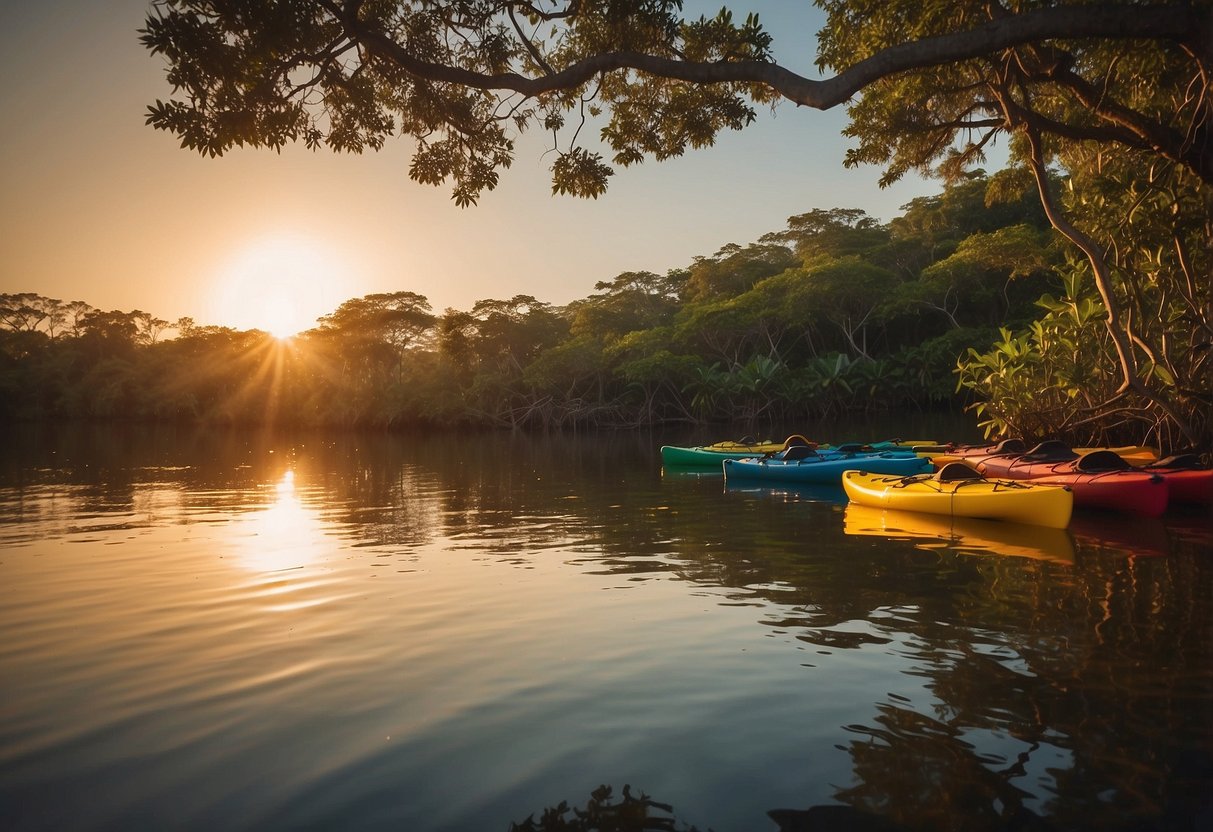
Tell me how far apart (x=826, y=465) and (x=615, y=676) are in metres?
11.4

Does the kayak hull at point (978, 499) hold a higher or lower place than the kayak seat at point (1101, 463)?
lower

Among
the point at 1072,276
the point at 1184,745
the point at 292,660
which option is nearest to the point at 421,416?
the point at 1072,276

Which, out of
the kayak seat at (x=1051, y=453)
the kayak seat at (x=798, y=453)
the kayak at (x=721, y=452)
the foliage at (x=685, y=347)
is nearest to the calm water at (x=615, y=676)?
the kayak seat at (x=1051, y=453)

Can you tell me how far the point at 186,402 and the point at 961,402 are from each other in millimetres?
52021

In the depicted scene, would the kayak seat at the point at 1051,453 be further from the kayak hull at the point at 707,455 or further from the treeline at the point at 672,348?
the treeline at the point at 672,348

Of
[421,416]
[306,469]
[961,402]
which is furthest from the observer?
[421,416]

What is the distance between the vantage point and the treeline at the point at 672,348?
130ft

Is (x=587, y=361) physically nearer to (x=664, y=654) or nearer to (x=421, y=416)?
(x=421, y=416)

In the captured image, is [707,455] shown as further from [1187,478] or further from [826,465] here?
[1187,478]

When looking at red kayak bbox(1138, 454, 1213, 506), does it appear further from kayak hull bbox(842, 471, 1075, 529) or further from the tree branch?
the tree branch

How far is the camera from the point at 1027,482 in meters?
10.8

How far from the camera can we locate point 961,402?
133ft

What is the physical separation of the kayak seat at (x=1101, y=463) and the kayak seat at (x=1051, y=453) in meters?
1.23

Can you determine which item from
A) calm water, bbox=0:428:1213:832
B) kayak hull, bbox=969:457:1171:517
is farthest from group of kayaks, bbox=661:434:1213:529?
calm water, bbox=0:428:1213:832
